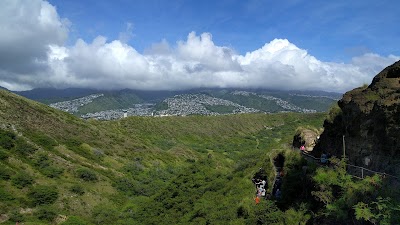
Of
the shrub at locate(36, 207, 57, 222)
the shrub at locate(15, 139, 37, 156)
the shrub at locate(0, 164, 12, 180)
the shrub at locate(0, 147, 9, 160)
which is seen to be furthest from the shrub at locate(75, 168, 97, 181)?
the shrub at locate(36, 207, 57, 222)

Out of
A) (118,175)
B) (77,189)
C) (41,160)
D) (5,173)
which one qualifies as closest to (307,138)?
(77,189)

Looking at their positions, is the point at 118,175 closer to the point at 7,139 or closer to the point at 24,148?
the point at 24,148

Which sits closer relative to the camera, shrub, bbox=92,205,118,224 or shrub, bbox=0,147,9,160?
shrub, bbox=92,205,118,224

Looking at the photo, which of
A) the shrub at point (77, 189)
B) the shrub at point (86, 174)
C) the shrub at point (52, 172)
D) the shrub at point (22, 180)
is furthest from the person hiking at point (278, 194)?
the shrub at point (86, 174)

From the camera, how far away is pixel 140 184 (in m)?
78.4

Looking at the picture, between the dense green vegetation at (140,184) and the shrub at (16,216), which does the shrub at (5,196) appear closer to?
the dense green vegetation at (140,184)

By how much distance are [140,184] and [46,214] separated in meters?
27.9

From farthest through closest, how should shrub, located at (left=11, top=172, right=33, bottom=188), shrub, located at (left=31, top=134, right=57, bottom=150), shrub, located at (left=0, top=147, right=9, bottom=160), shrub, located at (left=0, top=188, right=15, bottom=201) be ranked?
shrub, located at (left=31, top=134, right=57, bottom=150)
shrub, located at (left=0, top=147, right=9, bottom=160)
shrub, located at (left=11, top=172, right=33, bottom=188)
shrub, located at (left=0, top=188, right=15, bottom=201)

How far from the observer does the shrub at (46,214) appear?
51.7 metres

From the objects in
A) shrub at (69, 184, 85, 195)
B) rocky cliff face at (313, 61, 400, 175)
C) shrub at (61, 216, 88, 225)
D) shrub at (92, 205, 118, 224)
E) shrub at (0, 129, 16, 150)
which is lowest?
shrub at (92, 205, 118, 224)

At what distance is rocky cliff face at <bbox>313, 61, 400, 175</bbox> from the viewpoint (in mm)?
16672

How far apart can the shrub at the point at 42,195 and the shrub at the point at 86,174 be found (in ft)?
32.7

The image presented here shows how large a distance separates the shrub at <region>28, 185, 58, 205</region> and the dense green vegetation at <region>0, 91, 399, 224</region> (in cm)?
15

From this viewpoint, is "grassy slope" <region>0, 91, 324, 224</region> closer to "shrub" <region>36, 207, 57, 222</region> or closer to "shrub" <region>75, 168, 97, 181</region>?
"shrub" <region>36, 207, 57, 222</region>
